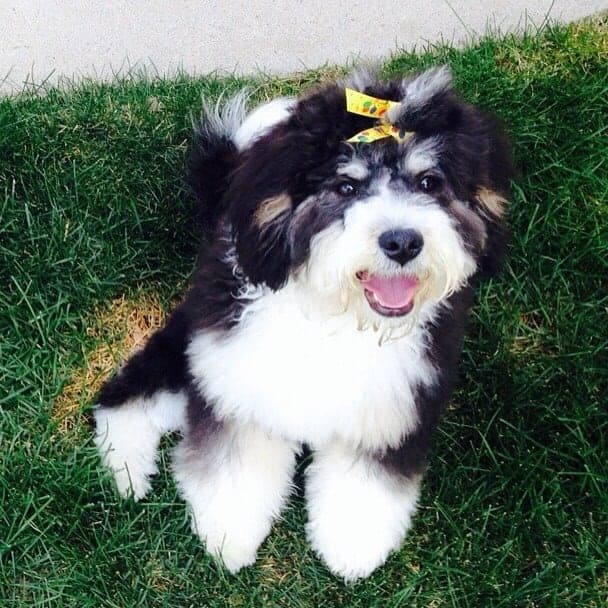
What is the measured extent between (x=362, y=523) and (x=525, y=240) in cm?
107

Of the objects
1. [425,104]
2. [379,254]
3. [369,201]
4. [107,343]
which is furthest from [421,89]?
[107,343]

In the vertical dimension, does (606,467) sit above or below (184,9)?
below

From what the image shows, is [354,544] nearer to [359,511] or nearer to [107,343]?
[359,511]

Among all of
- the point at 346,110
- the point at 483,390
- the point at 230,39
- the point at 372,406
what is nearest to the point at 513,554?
the point at 483,390

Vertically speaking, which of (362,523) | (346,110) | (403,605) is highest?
(346,110)

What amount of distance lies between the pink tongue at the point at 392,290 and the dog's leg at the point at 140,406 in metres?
0.76

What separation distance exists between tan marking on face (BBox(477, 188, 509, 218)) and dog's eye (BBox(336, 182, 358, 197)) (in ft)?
0.92

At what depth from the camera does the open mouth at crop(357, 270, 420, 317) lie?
70.2 inches

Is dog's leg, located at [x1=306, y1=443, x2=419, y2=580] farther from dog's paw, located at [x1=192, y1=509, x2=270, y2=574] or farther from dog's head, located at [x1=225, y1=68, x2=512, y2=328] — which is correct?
dog's head, located at [x1=225, y1=68, x2=512, y2=328]

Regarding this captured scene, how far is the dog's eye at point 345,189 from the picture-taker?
1721 mm

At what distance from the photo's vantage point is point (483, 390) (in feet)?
8.52

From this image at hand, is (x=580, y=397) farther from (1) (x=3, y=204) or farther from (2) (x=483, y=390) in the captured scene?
(1) (x=3, y=204)

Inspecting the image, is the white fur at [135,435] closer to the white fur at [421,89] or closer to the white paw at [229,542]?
the white paw at [229,542]

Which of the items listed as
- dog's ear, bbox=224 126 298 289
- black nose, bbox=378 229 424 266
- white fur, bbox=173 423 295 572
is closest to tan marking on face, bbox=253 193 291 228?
dog's ear, bbox=224 126 298 289
